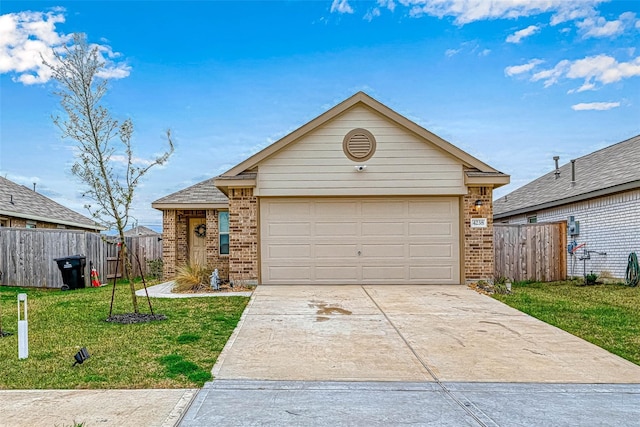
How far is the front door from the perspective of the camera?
16.9 metres

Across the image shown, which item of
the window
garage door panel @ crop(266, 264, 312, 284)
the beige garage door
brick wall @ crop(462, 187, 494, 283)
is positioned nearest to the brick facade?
the window

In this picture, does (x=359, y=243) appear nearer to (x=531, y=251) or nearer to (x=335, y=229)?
(x=335, y=229)

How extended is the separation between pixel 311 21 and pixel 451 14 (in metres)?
4.43

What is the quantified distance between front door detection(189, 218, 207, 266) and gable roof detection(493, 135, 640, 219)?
39.0 feet

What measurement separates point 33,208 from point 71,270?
25.3 feet

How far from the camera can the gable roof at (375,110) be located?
1246cm

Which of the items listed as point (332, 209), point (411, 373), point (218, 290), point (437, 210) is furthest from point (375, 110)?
point (411, 373)

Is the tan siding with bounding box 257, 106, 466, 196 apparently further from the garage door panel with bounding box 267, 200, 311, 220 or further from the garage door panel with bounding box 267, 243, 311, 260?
the garage door panel with bounding box 267, 243, 311, 260

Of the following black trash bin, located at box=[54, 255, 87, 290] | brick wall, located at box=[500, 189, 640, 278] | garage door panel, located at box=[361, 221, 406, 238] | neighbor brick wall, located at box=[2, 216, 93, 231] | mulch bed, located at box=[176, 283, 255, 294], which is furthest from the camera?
neighbor brick wall, located at box=[2, 216, 93, 231]

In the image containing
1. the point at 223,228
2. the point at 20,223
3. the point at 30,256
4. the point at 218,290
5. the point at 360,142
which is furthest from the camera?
the point at 20,223

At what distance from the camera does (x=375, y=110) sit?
12547 millimetres

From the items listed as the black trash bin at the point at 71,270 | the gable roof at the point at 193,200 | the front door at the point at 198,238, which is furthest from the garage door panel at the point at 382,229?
the black trash bin at the point at 71,270

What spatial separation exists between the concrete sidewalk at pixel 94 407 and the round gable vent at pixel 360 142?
28.8 ft

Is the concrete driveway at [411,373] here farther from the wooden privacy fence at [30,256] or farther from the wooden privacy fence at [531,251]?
the wooden privacy fence at [30,256]
